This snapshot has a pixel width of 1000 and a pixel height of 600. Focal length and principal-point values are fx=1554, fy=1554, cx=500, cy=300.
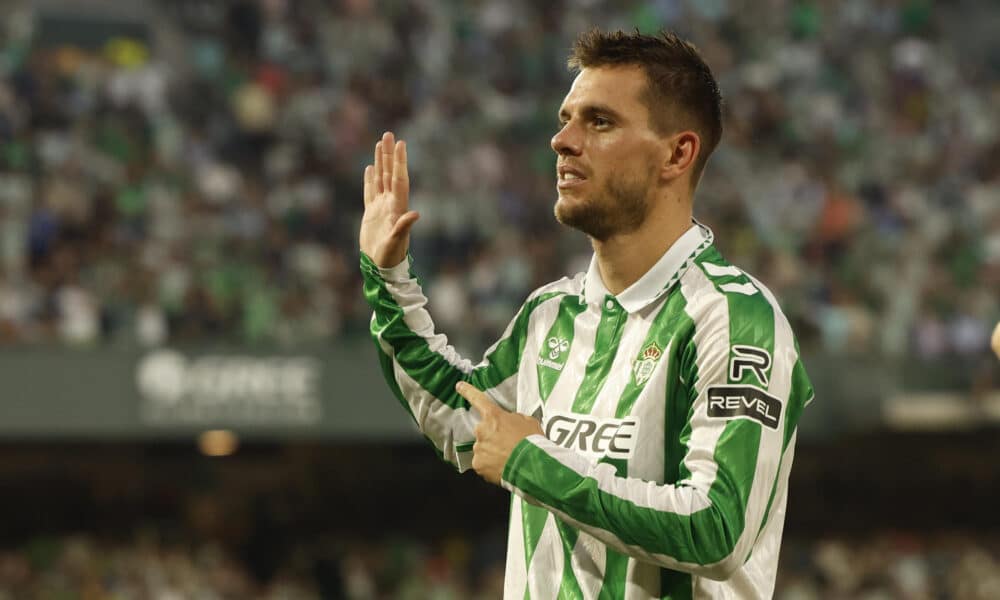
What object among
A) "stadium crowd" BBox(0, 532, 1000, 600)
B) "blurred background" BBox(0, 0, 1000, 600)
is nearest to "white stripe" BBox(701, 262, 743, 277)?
"blurred background" BBox(0, 0, 1000, 600)

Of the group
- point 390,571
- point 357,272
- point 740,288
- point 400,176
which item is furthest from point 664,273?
point 390,571

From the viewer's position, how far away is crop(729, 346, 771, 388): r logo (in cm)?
318

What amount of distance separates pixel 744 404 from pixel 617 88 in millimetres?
776

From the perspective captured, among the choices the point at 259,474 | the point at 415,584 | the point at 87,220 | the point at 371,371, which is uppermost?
the point at 87,220

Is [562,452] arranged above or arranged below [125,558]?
above

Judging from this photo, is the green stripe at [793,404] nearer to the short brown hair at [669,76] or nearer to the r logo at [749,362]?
the r logo at [749,362]

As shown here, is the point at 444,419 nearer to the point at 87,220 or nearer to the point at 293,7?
the point at 87,220

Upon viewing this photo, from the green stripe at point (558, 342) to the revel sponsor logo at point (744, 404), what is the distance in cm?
51

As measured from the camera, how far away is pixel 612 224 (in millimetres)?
3494

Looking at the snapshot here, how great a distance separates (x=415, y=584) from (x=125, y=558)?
2.73m

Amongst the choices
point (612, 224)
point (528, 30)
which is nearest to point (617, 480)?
point (612, 224)

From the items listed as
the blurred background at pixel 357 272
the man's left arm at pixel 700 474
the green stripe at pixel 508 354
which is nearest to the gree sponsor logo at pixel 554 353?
the green stripe at pixel 508 354

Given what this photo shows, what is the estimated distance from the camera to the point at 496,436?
322 centimetres

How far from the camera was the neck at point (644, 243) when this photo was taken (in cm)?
353
